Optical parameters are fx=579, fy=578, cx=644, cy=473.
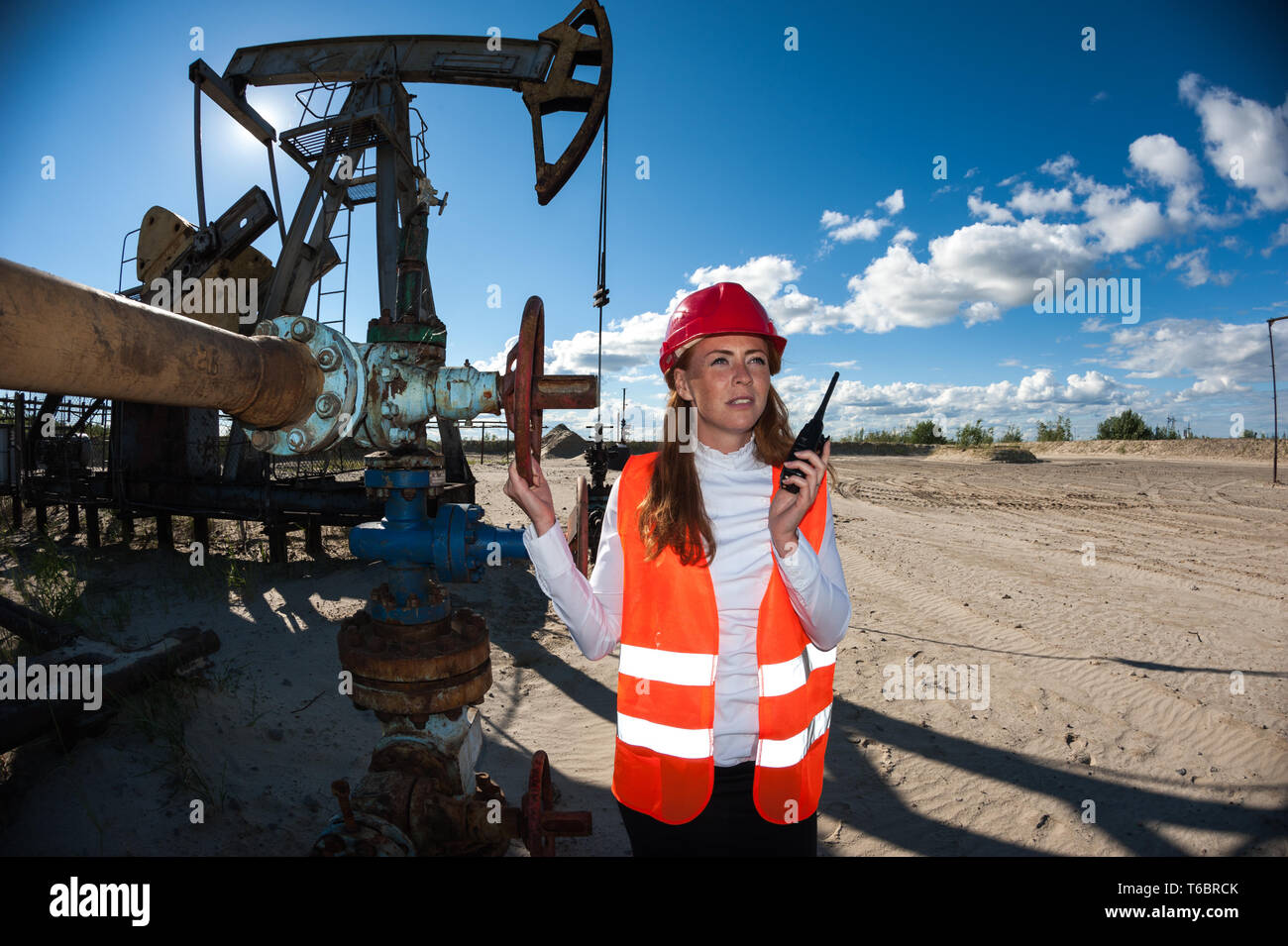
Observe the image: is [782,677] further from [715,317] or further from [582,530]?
[715,317]

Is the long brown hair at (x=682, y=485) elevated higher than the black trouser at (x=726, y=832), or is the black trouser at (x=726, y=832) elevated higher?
the long brown hair at (x=682, y=485)

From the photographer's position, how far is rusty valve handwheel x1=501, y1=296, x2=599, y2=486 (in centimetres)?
131

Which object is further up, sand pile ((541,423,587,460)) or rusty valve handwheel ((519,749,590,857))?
sand pile ((541,423,587,460))

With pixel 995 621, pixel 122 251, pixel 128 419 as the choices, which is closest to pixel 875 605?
pixel 995 621

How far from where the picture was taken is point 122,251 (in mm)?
7043

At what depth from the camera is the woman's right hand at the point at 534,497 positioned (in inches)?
56.1

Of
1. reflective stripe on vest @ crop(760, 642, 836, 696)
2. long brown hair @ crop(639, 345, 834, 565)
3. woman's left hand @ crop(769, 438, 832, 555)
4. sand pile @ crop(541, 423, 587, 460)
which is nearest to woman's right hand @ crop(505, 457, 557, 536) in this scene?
long brown hair @ crop(639, 345, 834, 565)

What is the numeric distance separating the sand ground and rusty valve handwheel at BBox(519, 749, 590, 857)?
137 cm

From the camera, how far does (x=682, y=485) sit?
1707 mm

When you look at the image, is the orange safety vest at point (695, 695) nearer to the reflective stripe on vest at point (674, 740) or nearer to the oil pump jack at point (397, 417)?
the reflective stripe on vest at point (674, 740)

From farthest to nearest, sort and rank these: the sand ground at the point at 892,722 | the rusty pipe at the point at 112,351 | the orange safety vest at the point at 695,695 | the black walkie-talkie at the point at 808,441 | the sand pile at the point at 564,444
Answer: the sand pile at the point at 564,444 < the sand ground at the point at 892,722 < the orange safety vest at the point at 695,695 < the black walkie-talkie at the point at 808,441 < the rusty pipe at the point at 112,351

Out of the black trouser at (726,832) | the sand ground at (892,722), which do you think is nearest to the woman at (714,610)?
Result: the black trouser at (726,832)

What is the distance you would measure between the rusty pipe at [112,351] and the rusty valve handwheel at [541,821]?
1260 mm

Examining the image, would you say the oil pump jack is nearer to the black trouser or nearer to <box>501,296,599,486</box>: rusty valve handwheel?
<box>501,296,599,486</box>: rusty valve handwheel
